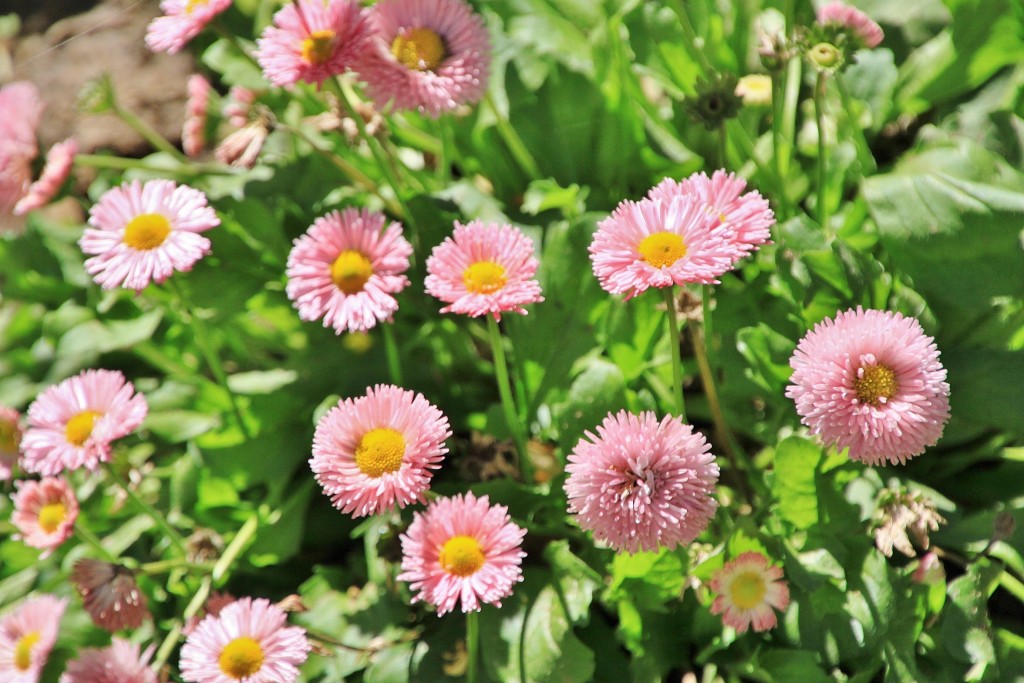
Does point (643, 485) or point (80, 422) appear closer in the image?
point (643, 485)

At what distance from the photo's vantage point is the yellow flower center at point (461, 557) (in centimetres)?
142

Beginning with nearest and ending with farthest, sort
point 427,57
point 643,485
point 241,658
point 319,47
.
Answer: point 643,485
point 241,658
point 319,47
point 427,57

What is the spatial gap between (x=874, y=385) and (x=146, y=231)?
1.28m

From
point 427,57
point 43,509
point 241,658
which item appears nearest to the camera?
point 241,658

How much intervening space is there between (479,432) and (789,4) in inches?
41.0

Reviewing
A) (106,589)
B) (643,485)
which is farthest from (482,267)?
(106,589)

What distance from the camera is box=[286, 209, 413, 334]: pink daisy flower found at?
1.64 metres

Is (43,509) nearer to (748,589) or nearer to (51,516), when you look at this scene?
(51,516)

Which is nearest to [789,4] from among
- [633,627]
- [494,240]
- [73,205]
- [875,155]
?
[875,155]

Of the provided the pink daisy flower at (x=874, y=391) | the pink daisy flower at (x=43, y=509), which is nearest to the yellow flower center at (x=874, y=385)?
the pink daisy flower at (x=874, y=391)

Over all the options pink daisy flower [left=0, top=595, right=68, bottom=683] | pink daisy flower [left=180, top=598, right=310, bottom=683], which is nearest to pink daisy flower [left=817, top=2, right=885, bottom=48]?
pink daisy flower [left=180, top=598, right=310, bottom=683]

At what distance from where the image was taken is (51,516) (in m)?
1.84

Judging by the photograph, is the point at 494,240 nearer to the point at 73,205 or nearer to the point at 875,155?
the point at 875,155

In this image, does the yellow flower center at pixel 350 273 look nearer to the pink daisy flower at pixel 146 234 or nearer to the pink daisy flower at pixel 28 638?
the pink daisy flower at pixel 146 234
